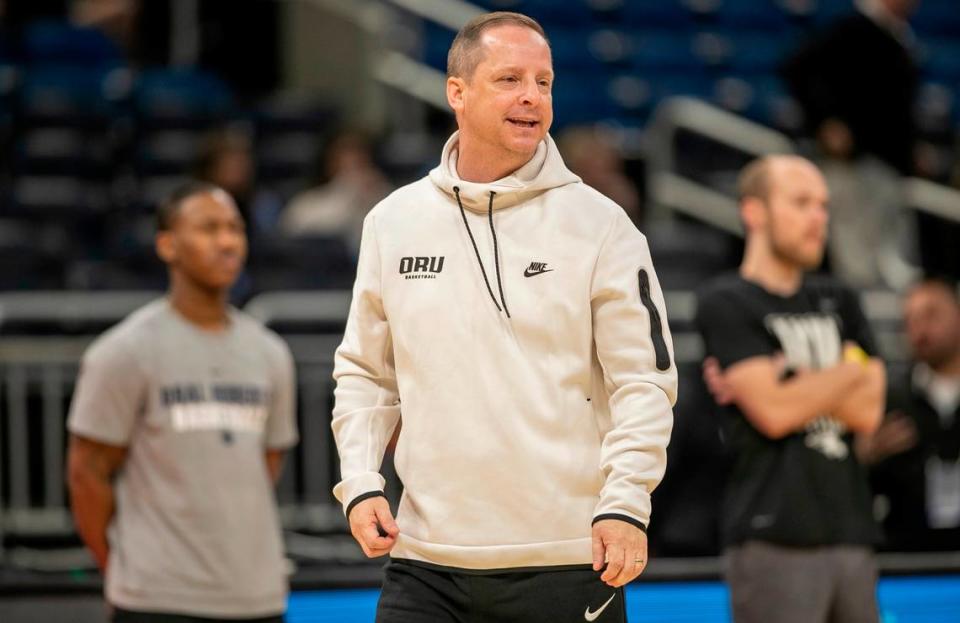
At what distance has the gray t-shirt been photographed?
5.09 m

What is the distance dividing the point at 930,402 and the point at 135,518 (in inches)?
147

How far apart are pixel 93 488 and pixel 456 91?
7.17 feet

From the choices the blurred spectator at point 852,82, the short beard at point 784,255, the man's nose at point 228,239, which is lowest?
the short beard at point 784,255

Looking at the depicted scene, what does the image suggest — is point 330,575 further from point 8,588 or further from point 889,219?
point 889,219

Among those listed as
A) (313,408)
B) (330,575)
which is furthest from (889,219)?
(330,575)

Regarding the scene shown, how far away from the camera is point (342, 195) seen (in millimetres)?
10133

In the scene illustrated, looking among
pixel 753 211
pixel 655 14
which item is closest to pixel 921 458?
pixel 753 211

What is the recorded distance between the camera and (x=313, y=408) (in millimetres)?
7859

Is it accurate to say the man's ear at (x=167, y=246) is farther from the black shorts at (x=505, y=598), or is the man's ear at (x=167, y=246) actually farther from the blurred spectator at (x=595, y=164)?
the blurred spectator at (x=595, y=164)

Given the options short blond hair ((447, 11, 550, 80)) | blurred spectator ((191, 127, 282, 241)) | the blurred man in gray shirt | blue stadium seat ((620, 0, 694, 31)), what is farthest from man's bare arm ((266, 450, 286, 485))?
blue stadium seat ((620, 0, 694, 31))

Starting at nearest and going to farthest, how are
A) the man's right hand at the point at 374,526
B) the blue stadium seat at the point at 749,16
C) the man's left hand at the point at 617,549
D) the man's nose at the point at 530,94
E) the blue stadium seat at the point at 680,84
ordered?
the man's left hand at the point at 617,549
the man's right hand at the point at 374,526
the man's nose at the point at 530,94
the blue stadium seat at the point at 680,84
the blue stadium seat at the point at 749,16

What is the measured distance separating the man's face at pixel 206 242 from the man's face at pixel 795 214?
5.91 feet

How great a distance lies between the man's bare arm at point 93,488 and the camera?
5.22 metres

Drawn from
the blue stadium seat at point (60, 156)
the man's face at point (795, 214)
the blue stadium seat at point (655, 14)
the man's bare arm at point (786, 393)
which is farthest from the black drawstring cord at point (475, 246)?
the blue stadium seat at point (655, 14)
